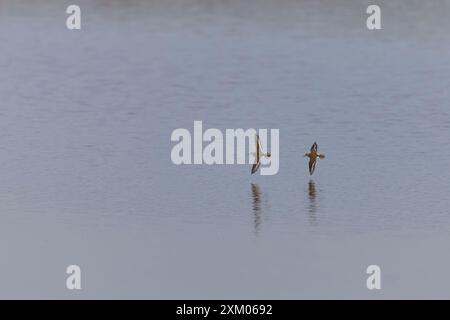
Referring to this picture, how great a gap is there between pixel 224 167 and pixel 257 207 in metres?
0.94

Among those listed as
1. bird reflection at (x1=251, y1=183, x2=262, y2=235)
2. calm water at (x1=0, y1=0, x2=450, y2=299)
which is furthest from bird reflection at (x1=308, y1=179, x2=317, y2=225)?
bird reflection at (x1=251, y1=183, x2=262, y2=235)

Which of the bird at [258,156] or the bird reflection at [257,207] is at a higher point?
the bird at [258,156]

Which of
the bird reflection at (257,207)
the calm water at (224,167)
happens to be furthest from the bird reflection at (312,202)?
the bird reflection at (257,207)

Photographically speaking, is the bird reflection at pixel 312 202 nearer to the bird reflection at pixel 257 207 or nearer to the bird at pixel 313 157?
the bird at pixel 313 157

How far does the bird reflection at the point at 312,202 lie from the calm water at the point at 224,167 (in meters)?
0.02

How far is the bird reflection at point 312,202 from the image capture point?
1312 centimetres

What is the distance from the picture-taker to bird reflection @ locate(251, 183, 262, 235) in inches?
512

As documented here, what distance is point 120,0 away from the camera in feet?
63.1

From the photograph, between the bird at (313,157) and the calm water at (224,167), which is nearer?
the calm water at (224,167)

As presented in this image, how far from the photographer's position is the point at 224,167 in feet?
46.4

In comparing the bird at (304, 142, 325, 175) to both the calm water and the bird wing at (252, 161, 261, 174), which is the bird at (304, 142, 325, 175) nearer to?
the calm water
